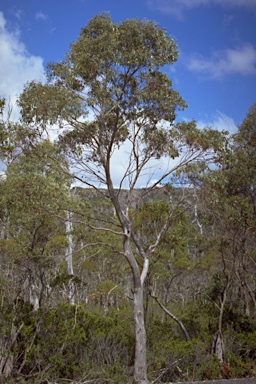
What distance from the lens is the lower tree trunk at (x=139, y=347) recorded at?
8492 mm

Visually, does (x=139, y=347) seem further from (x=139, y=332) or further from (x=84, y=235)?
(x=84, y=235)

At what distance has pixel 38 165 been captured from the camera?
937 cm

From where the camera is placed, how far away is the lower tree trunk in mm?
8492

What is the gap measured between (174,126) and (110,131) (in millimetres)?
1803

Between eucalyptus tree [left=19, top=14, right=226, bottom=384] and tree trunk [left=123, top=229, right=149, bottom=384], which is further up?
eucalyptus tree [left=19, top=14, right=226, bottom=384]

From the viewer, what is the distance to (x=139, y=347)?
29.2 ft

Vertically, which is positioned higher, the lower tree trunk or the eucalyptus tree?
the eucalyptus tree

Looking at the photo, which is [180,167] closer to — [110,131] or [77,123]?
[110,131]

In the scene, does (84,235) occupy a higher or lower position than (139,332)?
higher

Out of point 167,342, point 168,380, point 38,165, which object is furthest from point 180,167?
point 168,380

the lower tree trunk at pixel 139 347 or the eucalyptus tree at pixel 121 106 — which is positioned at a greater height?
the eucalyptus tree at pixel 121 106

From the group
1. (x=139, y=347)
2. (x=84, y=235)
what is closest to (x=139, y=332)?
(x=139, y=347)

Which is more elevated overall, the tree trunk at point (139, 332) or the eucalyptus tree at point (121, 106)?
the eucalyptus tree at point (121, 106)

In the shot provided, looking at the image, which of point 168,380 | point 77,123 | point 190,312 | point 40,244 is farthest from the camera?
point 190,312
